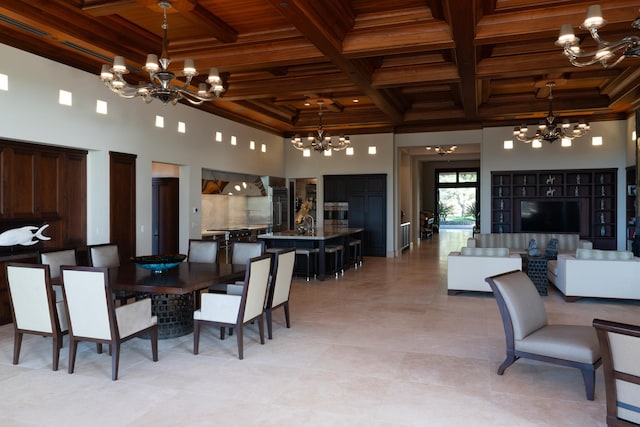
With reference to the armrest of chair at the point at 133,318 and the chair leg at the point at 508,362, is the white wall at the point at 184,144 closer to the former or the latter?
the armrest of chair at the point at 133,318

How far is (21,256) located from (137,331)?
8.37 ft

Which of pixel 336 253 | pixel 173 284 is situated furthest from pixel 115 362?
pixel 336 253

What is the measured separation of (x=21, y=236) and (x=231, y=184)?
503 centimetres

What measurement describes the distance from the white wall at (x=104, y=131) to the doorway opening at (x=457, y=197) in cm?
1421

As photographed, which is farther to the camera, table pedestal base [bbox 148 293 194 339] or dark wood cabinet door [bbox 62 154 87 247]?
dark wood cabinet door [bbox 62 154 87 247]

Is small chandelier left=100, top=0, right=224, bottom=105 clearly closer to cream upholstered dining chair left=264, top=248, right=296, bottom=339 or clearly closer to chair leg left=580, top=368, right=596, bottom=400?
cream upholstered dining chair left=264, top=248, right=296, bottom=339

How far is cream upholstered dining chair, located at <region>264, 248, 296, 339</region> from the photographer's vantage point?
4.75 meters

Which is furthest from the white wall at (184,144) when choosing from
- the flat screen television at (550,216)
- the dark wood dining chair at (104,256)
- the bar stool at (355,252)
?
the bar stool at (355,252)

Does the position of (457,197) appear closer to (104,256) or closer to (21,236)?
(104,256)

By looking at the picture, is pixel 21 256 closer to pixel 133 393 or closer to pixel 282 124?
pixel 133 393

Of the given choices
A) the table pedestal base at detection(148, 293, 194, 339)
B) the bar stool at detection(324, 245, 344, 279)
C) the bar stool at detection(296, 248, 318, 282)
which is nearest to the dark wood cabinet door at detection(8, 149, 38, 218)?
the table pedestal base at detection(148, 293, 194, 339)

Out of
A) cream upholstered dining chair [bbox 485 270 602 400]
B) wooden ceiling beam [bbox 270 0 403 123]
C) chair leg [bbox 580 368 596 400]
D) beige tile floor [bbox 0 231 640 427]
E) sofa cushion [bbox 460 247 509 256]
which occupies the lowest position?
beige tile floor [bbox 0 231 640 427]

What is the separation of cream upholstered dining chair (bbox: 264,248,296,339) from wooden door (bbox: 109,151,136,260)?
320 cm

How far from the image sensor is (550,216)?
11.1 meters
